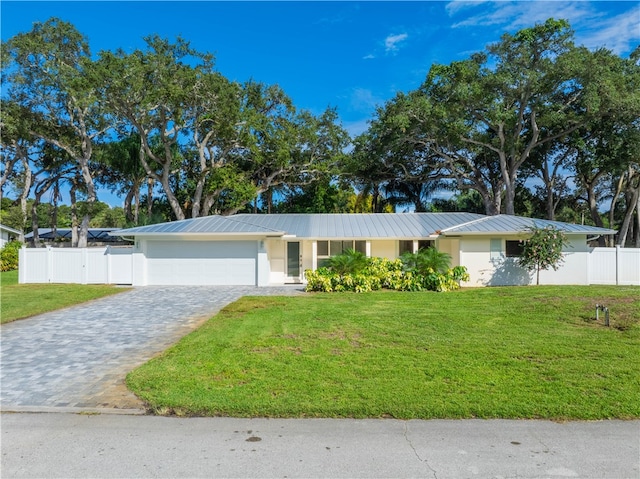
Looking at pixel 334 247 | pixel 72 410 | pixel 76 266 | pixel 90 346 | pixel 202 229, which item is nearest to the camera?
pixel 72 410

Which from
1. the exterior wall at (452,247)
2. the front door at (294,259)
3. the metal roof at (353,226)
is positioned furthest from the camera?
the front door at (294,259)

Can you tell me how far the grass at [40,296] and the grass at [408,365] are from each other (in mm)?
5505

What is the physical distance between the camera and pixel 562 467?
124 inches

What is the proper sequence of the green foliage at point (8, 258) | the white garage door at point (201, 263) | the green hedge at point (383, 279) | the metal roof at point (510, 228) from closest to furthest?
the green hedge at point (383, 279) → the metal roof at point (510, 228) → the white garage door at point (201, 263) → the green foliage at point (8, 258)

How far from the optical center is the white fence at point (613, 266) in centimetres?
1585

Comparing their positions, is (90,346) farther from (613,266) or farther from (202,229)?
(613,266)

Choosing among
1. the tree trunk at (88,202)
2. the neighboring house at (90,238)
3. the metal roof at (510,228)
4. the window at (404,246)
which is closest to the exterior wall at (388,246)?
the window at (404,246)

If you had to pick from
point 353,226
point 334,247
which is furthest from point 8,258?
point 353,226

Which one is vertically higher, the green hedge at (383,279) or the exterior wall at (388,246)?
the exterior wall at (388,246)

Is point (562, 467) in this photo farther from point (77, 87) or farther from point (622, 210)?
point (622, 210)

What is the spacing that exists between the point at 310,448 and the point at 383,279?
1137cm

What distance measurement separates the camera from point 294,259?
17750 mm

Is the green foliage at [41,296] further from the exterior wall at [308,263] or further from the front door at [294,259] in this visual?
the front door at [294,259]

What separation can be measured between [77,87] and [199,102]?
21.3 ft
